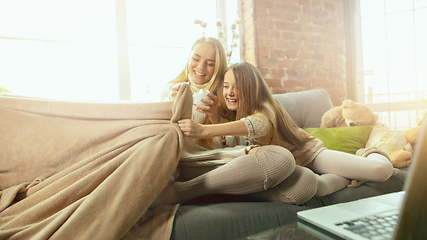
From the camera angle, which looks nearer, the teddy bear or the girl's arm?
the girl's arm

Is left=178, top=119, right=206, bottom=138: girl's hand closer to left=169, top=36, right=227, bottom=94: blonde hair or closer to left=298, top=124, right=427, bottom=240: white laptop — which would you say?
left=298, top=124, right=427, bottom=240: white laptop

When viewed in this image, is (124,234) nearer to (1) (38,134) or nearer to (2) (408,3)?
(1) (38,134)

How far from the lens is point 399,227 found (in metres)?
0.17

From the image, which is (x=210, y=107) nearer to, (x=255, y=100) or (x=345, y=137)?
(x=255, y=100)

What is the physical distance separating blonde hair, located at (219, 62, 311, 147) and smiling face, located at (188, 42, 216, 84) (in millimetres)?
215

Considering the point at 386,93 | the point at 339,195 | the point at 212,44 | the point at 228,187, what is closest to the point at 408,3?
the point at 386,93

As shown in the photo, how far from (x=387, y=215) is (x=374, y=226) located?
6cm

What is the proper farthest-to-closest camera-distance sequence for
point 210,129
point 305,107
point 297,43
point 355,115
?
point 297,43, point 305,107, point 355,115, point 210,129

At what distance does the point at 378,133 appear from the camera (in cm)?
152

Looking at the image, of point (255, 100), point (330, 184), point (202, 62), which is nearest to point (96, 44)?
point (202, 62)

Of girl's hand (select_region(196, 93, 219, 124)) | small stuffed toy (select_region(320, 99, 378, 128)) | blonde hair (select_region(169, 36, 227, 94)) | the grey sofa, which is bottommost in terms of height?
the grey sofa

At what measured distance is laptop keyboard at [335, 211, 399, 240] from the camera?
16.3 inches

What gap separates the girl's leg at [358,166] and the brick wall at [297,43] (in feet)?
4.38

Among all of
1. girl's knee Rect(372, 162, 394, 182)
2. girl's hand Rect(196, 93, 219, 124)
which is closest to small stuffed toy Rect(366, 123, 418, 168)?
girl's knee Rect(372, 162, 394, 182)
